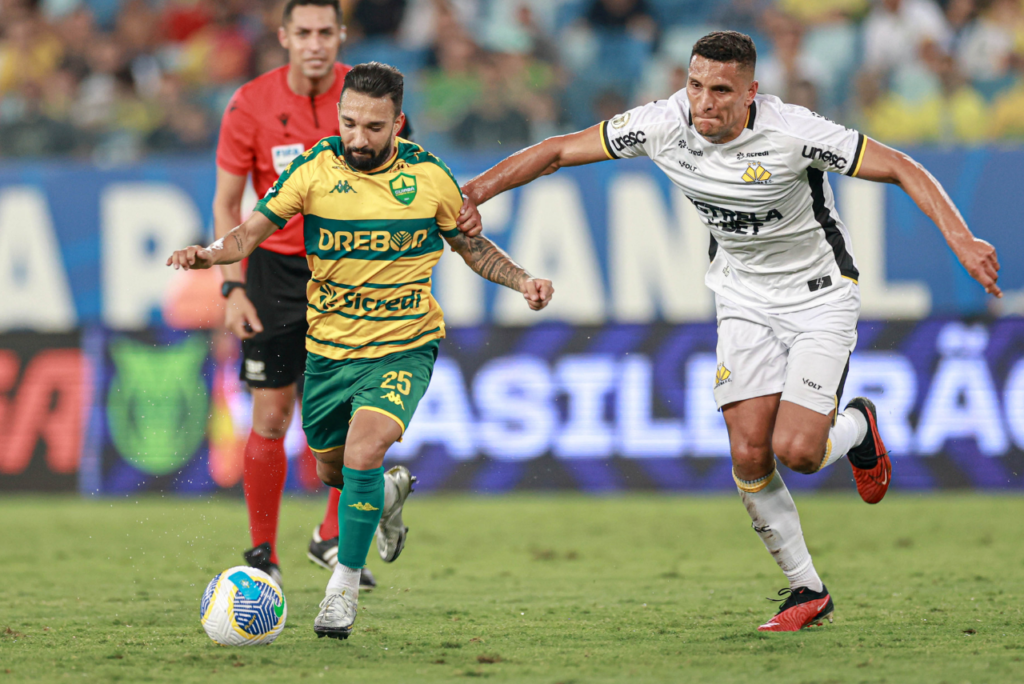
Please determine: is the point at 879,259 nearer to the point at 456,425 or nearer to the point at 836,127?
the point at 456,425

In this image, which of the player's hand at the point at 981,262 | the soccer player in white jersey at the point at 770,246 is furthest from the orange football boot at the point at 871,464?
the player's hand at the point at 981,262

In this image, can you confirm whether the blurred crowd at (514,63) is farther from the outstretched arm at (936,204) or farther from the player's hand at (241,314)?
the outstretched arm at (936,204)

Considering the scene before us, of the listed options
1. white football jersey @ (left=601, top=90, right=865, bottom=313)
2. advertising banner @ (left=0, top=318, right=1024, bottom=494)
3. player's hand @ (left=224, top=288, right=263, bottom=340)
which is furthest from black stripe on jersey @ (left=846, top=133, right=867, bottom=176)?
advertising banner @ (left=0, top=318, right=1024, bottom=494)

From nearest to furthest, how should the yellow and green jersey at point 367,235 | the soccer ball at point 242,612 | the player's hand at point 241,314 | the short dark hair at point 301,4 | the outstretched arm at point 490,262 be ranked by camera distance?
the soccer ball at point 242,612, the yellow and green jersey at point 367,235, the outstretched arm at point 490,262, the player's hand at point 241,314, the short dark hair at point 301,4

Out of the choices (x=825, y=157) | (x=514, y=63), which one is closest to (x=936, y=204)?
(x=825, y=157)

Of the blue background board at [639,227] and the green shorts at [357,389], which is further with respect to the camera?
the blue background board at [639,227]

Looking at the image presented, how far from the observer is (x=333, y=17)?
6.02 m

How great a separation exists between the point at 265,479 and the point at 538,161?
2103 mm

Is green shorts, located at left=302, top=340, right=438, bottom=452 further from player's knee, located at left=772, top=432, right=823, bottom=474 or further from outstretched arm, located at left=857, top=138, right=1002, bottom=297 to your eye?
outstretched arm, located at left=857, top=138, right=1002, bottom=297

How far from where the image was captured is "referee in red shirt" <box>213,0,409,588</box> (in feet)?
20.0

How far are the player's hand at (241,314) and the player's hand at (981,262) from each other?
10.3 ft

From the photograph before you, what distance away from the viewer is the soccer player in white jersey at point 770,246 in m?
5.09

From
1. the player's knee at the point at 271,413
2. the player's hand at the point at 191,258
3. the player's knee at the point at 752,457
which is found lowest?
the player's knee at the point at 752,457

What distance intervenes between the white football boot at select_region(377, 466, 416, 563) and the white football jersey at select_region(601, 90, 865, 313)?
1680 mm
